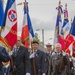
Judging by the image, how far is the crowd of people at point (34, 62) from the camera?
1112 cm

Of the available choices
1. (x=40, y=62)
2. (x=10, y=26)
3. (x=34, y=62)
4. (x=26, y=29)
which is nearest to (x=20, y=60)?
(x=34, y=62)

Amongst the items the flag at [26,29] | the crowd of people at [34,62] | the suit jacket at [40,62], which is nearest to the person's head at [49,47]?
the crowd of people at [34,62]

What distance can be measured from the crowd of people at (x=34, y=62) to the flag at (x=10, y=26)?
2.61ft

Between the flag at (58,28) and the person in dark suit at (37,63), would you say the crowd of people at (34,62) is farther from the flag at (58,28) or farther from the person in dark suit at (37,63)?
the flag at (58,28)

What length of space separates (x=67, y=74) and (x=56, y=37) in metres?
10.3

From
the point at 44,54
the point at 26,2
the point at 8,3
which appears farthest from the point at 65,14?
the point at 44,54

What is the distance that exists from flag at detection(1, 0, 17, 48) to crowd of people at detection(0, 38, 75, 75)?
2.61 feet

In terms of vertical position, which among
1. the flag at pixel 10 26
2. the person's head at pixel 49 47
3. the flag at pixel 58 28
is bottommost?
the flag at pixel 58 28

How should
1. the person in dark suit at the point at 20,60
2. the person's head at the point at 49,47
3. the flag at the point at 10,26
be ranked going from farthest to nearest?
the person's head at the point at 49,47 → the flag at the point at 10,26 → the person in dark suit at the point at 20,60

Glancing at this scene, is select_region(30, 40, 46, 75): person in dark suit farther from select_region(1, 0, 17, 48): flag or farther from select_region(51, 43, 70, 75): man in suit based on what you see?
select_region(51, 43, 70, 75): man in suit

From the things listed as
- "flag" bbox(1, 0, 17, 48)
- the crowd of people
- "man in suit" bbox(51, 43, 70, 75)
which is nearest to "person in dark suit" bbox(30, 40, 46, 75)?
the crowd of people

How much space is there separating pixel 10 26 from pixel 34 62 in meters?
2.29

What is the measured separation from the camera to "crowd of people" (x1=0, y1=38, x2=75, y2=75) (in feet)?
36.5

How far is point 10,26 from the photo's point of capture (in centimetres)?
1402
